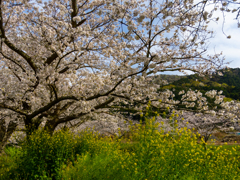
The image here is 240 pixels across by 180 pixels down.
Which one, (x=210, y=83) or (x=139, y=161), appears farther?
(x=210, y=83)

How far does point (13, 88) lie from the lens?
8.13 m

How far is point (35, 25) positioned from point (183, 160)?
7.38 m

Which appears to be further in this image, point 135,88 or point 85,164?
point 135,88

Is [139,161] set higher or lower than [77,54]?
lower

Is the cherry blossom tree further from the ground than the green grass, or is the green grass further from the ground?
the cherry blossom tree

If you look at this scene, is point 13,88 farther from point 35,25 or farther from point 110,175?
point 110,175

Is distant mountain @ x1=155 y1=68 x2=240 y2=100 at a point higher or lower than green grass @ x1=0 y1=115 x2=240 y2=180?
higher

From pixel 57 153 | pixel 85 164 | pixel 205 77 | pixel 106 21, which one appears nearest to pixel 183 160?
pixel 85 164

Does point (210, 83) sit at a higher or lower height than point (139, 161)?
higher

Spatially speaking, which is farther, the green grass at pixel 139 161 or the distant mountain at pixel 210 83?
the distant mountain at pixel 210 83

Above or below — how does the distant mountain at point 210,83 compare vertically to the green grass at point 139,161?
above

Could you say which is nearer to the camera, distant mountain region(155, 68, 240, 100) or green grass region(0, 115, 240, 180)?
green grass region(0, 115, 240, 180)

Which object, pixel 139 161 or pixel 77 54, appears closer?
pixel 139 161

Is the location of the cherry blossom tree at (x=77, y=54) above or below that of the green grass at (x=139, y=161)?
above
